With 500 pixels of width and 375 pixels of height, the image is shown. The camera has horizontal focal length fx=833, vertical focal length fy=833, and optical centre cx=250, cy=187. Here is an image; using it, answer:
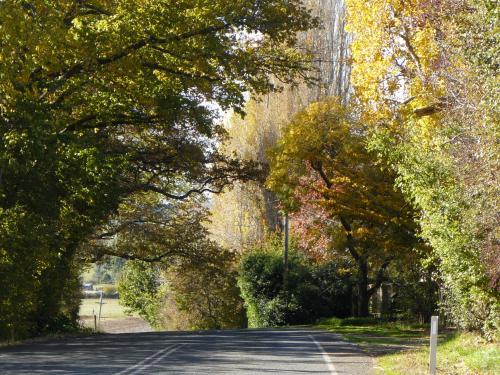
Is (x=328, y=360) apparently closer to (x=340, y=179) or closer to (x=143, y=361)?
(x=143, y=361)

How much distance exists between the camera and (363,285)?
38.6 metres

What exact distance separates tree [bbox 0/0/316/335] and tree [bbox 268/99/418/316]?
6.08m

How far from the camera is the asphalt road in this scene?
1441 centimetres

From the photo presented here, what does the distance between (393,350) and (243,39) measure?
9.08 meters

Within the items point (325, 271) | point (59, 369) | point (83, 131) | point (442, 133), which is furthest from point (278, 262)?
point (59, 369)

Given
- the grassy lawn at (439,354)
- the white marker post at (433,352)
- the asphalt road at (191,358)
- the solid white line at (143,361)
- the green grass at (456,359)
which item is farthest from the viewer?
the grassy lawn at (439,354)

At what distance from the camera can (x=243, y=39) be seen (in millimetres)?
22562

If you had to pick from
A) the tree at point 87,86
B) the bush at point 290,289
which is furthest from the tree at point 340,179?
the bush at point 290,289

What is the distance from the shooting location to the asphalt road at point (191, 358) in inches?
567

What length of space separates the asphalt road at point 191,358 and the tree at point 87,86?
3.91 meters

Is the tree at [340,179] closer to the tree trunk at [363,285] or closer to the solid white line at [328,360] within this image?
the tree trunk at [363,285]

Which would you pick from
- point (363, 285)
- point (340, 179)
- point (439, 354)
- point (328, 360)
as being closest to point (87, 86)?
point (328, 360)

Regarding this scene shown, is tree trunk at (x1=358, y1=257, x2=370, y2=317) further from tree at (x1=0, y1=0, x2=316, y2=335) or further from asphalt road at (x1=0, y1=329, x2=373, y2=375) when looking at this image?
asphalt road at (x1=0, y1=329, x2=373, y2=375)

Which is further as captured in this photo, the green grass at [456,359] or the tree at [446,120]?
the tree at [446,120]
